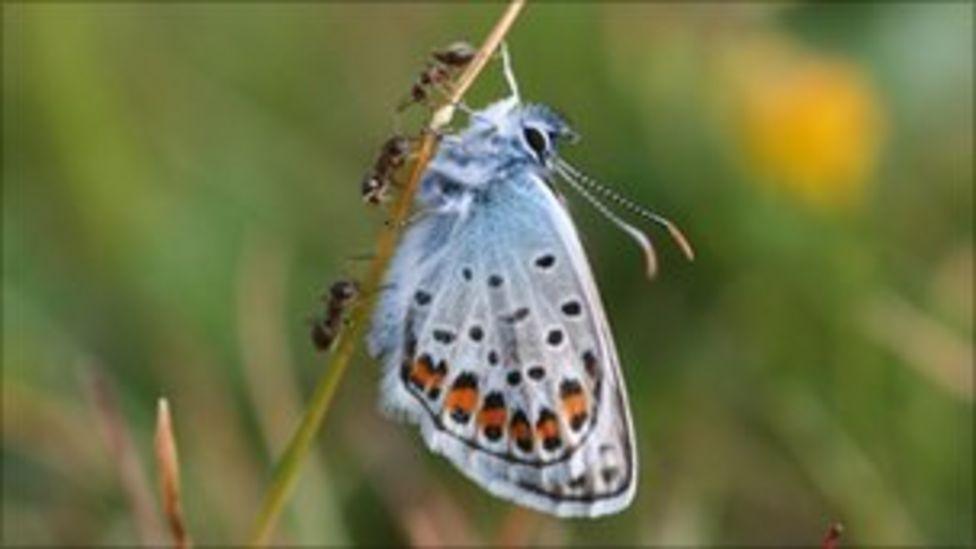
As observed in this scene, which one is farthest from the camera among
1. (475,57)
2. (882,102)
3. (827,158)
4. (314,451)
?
(882,102)

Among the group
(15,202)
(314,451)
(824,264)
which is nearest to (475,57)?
(314,451)

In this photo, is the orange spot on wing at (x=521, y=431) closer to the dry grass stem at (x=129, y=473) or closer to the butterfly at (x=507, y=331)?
the butterfly at (x=507, y=331)

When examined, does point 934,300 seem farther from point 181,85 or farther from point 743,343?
point 181,85

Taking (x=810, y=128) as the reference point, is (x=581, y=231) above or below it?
below

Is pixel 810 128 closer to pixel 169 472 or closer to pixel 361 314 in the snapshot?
pixel 361 314

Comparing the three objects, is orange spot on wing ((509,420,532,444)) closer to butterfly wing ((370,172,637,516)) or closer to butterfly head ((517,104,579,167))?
butterfly wing ((370,172,637,516))

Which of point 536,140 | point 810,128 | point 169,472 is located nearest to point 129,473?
point 169,472

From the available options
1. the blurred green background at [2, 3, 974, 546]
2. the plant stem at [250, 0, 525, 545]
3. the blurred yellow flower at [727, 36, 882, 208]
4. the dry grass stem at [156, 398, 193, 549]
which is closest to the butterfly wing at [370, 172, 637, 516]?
the plant stem at [250, 0, 525, 545]
